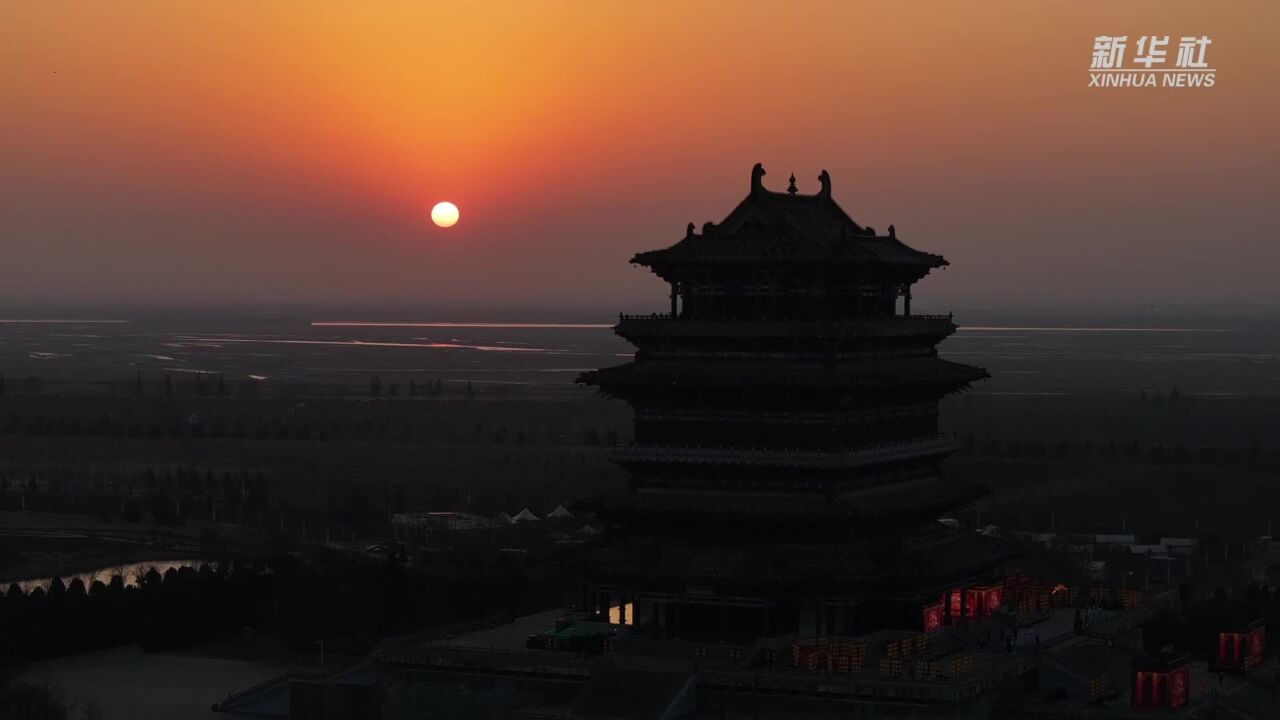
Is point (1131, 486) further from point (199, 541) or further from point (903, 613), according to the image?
point (903, 613)

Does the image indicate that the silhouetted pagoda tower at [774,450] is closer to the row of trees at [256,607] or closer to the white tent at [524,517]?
the row of trees at [256,607]

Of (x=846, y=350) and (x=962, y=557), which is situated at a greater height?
(x=846, y=350)

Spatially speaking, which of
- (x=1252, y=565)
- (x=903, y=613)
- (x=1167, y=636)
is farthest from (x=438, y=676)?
(x=1252, y=565)

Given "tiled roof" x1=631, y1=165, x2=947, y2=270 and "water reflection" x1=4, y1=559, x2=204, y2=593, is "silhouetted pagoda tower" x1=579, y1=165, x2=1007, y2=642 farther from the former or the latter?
"water reflection" x1=4, y1=559, x2=204, y2=593

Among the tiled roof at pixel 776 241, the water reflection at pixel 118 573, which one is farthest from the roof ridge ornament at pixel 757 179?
the water reflection at pixel 118 573

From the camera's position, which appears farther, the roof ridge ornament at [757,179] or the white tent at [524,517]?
the white tent at [524,517]

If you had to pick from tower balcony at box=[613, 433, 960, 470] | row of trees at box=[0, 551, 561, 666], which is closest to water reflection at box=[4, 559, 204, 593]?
row of trees at box=[0, 551, 561, 666]
